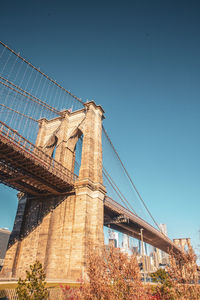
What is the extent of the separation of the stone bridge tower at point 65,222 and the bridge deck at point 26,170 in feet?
4.22

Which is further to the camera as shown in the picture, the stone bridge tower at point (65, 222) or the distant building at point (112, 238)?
the stone bridge tower at point (65, 222)

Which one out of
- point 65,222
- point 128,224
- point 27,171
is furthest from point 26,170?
point 128,224

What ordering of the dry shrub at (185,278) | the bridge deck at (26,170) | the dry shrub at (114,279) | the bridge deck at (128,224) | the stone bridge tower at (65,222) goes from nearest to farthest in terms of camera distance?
the dry shrub at (185,278)
the dry shrub at (114,279)
the bridge deck at (26,170)
the stone bridge tower at (65,222)
the bridge deck at (128,224)

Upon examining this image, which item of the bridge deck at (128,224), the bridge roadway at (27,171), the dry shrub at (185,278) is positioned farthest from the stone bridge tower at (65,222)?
the dry shrub at (185,278)

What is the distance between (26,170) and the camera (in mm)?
17578

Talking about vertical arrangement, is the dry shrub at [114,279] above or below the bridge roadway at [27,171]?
below

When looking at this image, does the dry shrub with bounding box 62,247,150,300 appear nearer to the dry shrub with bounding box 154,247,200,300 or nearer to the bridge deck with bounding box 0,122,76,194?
the dry shrub with bounding box 154,247,200,300

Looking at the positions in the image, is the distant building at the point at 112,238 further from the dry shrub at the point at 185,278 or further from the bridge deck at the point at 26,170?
the bridge deck at the point at 26,170

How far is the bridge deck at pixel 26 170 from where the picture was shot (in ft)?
48.3

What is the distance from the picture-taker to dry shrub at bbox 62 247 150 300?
5725 millimetres

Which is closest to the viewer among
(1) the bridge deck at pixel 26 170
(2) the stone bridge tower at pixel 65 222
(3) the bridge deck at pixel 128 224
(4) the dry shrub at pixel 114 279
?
(4) the dry shrub at pixel 114 279

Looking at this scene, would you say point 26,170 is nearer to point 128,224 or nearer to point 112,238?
point 128,224

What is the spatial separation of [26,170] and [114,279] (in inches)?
531

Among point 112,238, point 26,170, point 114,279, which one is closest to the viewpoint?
point 114,279
